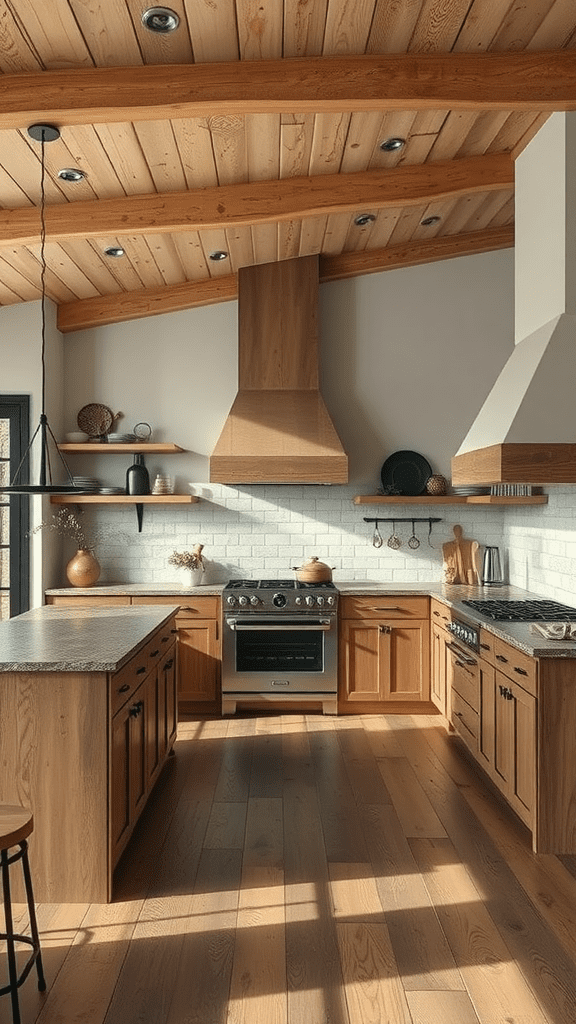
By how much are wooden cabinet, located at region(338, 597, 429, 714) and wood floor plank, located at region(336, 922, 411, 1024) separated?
3.12m

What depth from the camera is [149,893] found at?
346 centimetres

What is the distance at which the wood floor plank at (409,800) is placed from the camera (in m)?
4.12

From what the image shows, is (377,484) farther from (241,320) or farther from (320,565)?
(241,320)

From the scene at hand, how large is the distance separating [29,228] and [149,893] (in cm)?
338

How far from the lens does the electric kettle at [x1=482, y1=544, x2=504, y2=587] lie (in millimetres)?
6693

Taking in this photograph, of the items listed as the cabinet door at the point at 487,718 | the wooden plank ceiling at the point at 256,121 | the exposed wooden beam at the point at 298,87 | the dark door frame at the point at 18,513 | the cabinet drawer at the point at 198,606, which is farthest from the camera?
the dark door frame at the point at 18,513

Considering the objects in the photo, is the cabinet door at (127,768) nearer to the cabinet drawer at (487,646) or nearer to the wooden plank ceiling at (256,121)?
the cabinet drawer at (487,646)

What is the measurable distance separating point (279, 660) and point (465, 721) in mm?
1589

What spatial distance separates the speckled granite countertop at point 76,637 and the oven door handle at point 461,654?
1715mm

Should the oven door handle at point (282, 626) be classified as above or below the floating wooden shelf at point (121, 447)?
below

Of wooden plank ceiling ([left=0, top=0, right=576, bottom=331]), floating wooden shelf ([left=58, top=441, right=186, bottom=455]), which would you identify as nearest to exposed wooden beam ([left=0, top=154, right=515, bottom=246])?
wooden plank ceiling ([left=0, top=0, right=576, bottom=331])

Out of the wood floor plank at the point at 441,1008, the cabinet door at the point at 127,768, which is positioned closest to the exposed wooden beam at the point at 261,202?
the cabinet door at the point at 127,768

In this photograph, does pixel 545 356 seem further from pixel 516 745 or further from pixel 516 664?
pixel 516 745

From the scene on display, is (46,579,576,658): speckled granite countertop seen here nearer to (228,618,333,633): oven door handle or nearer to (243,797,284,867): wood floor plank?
(228,618,333,633): oven door handle
